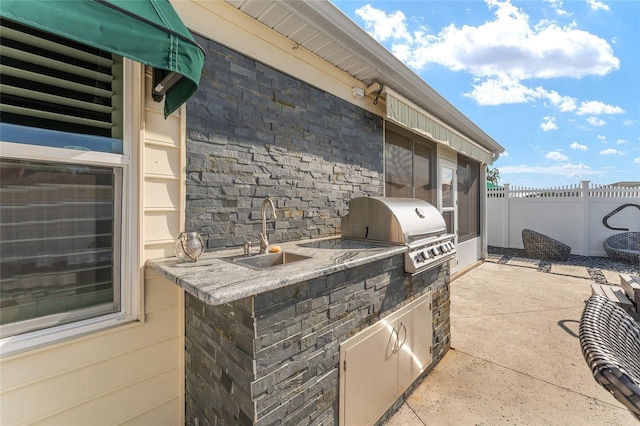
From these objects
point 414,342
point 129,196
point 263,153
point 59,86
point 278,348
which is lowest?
point 414,342

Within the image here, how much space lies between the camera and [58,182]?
55.8 inches

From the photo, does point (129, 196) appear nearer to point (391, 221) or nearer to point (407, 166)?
point (391, 221)

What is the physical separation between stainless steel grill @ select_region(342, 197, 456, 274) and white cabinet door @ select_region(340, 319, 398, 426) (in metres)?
0.61

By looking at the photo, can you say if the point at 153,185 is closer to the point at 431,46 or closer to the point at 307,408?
the point at 307,408

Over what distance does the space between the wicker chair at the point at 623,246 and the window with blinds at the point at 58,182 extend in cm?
1045

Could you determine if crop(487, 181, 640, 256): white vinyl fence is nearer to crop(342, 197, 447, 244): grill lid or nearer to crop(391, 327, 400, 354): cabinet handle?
crop(342, 197, 447, 244): grill lid

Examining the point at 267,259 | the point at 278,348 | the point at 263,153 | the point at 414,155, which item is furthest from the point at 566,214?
the point at 278,348

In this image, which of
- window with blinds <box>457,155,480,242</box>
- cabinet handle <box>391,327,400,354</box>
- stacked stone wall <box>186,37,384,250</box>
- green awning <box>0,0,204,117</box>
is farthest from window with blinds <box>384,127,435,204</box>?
green awning <box>0,0,204,117</box>

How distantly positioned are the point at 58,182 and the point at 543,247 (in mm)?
9981

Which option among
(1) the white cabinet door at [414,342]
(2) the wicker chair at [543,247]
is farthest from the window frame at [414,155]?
(2) the wicker chair at [543,247]

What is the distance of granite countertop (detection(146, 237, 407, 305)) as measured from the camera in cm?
111

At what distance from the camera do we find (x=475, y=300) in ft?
14.6

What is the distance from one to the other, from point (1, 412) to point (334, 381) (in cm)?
167

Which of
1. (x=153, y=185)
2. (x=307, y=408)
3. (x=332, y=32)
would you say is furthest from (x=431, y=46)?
(x=307, y=408)
